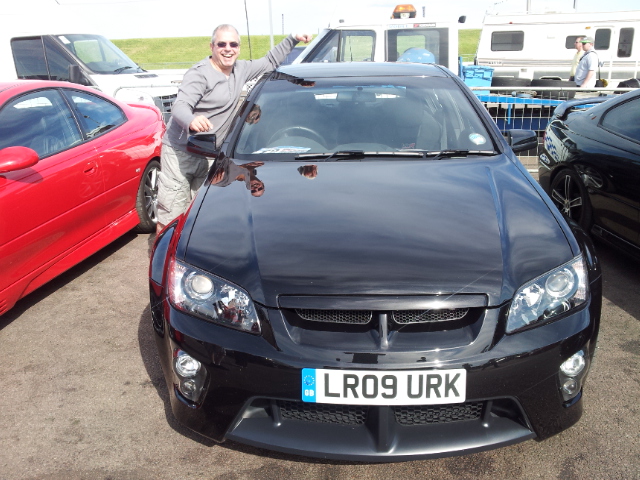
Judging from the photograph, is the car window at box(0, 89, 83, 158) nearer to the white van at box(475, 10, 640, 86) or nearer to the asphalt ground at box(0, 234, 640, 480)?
the asphalt ground at box(0, 234, 640, 480)

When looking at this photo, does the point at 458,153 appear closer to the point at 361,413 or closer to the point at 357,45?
the point at 361,413

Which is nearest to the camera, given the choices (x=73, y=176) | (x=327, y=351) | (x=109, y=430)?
(x=327, y=351)

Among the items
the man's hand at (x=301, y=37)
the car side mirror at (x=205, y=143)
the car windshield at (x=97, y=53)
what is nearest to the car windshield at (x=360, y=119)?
the car side mirror at (x=205, y=143)

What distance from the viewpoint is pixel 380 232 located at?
2.58 m

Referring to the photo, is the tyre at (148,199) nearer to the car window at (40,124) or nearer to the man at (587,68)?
the car window at (40,124)

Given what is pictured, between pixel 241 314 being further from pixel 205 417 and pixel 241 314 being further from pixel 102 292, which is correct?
pixel 102 292

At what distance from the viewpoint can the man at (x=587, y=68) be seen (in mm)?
11211

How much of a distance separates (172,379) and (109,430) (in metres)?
Result: 0.57

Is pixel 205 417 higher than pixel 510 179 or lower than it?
lower

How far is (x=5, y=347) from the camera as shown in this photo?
3.69 metres

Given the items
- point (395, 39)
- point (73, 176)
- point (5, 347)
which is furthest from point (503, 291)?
point (395, 39)

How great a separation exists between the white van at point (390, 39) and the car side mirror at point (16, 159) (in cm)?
669

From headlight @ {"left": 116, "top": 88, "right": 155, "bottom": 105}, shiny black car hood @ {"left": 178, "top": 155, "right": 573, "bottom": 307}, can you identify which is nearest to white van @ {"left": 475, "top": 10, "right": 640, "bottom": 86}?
headlight @ {"left": 116, "top": 88, "right": 155, "bottom": 105}

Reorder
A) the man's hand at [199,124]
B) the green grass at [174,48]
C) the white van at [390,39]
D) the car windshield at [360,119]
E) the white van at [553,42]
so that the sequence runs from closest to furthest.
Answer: the car windshield at [360,119], the man's hand at [199,124], the white van at [390,39], the white van at [553,42], the green grass at [174,48]
